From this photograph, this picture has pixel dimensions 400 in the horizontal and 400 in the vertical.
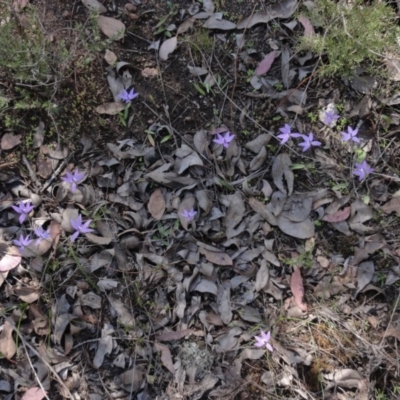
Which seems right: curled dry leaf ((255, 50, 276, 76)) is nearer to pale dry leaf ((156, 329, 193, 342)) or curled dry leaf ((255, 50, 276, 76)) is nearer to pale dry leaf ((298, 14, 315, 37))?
pale dry leaf ((298, 14, 315, 37))

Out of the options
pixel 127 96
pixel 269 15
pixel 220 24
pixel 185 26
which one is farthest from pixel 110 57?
pixel 269 15

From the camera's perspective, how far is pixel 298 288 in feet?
8.18

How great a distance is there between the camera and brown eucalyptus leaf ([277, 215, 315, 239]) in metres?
2.55

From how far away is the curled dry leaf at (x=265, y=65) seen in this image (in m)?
2.72

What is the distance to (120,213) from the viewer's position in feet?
8.63

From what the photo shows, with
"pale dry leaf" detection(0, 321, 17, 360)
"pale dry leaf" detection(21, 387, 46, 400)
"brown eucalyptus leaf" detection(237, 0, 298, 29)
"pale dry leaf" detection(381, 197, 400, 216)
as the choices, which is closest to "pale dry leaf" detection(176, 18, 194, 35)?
"brown eucalyptus leaf" detection(237, 0, 298, 29)

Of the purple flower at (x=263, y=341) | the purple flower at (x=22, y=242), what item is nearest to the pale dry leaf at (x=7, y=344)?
the purple flower at (x=22, y=242)

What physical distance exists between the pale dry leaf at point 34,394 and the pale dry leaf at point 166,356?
21.1 inches

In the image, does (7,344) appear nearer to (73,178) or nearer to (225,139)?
(73,178)

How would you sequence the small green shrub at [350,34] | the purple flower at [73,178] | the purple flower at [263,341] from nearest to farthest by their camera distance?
1. the purple flower at [263,341]
2. the purple flower at [73,178]
3. the small green shrub at [350,34]

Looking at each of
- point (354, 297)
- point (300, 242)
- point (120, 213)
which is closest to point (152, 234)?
point (120, 213)

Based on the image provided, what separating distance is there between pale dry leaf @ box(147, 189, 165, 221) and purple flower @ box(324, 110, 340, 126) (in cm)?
88

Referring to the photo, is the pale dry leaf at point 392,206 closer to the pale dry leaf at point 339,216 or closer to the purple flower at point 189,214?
the pale dry leaf at point 339,216

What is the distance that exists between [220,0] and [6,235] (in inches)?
63.0
